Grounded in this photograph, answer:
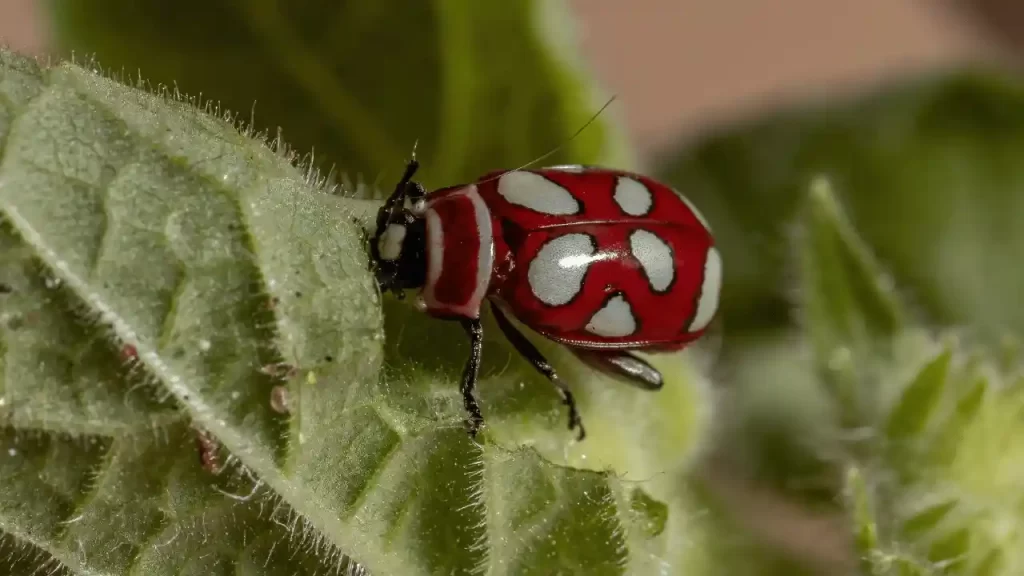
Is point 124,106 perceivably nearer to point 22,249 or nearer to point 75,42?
point 22,249

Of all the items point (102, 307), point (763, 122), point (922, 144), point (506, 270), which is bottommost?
point (102, 307)

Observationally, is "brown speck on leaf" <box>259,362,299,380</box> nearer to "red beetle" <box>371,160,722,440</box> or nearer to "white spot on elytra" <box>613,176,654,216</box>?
"red beetle" <box>371,160,722,440</box>

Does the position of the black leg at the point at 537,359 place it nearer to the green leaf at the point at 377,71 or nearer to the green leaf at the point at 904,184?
the green leaf at the point at 377,71

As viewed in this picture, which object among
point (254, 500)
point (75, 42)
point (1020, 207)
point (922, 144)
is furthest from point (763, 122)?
point (254, 500)

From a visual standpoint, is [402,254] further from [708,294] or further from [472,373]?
[708,294]

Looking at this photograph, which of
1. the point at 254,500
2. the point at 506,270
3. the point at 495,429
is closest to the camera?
the point at 254,500

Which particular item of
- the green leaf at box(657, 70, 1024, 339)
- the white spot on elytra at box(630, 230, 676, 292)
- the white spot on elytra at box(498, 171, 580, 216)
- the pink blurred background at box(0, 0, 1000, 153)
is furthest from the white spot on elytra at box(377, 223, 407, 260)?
the pink blurred background at box(0, 0, 1000, 153)
